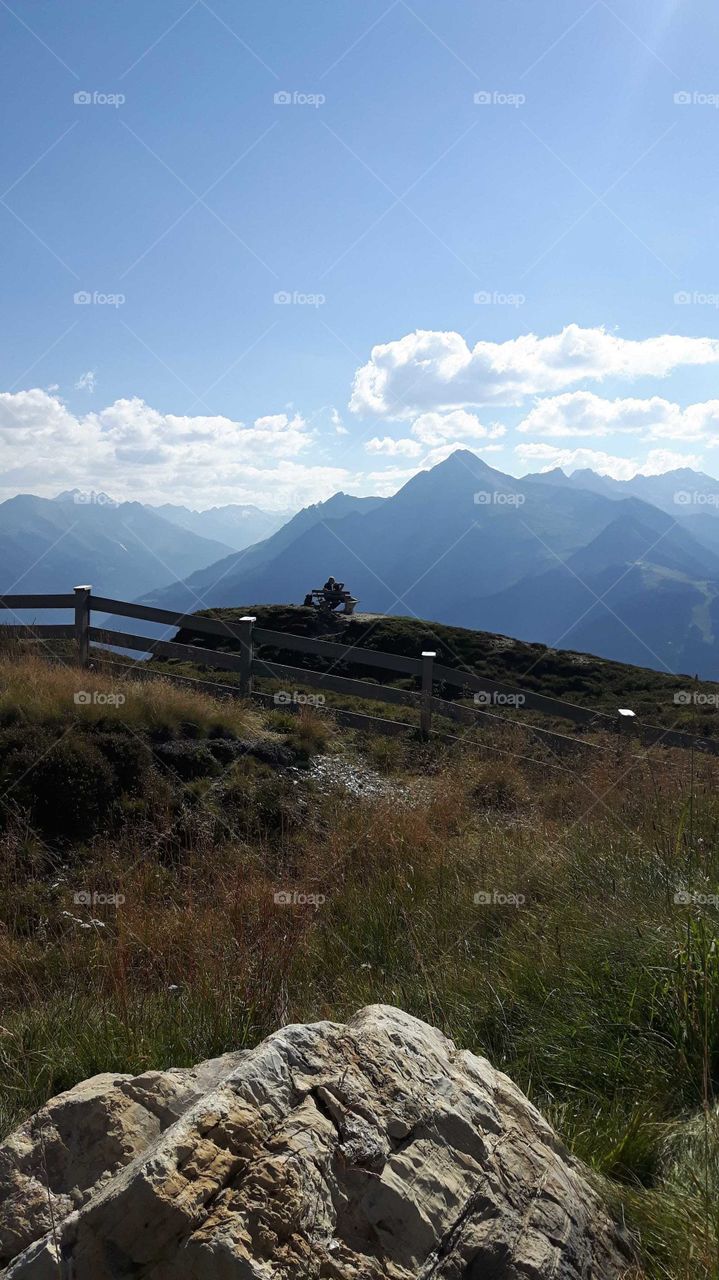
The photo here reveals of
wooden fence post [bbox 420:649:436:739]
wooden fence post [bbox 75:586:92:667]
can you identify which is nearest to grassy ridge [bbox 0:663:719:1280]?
wooden fence post [bbox 420:649:436:739]

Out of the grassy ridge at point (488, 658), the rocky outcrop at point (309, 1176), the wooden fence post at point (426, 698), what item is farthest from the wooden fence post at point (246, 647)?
the rocky outcrop at point (309, 1176)

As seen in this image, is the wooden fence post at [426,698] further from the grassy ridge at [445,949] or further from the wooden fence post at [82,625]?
the wooden fence post at [82,625]

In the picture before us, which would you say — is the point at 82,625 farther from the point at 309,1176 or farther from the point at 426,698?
the point at 309,1176

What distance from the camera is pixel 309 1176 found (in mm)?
1615

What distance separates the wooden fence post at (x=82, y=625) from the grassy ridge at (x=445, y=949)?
4794 mm

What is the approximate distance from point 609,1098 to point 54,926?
13.9 feet

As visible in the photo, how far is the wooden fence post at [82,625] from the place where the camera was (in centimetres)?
1271

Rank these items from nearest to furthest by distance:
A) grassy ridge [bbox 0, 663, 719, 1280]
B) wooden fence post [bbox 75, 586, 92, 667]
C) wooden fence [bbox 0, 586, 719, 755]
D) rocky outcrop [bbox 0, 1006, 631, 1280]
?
rocky outcrop [bbox 0, 1006, 631, 1280] → grassy ridge [bbox 0, 663, 719, 1280] → wooden fence [bbox 0, 586, 719, 755] → wooden fence post [bbox 75, 586, 92, 667]

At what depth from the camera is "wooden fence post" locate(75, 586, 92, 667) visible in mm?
12709

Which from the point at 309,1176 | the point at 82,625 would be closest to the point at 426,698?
the point at 82,625

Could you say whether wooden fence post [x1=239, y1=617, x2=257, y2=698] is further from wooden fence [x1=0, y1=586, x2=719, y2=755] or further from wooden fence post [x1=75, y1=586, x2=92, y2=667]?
wooden fence post [x1=75, y1=586, x2=92, y2=667]

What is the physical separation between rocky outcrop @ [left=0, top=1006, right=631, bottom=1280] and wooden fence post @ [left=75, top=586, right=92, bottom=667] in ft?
37.4

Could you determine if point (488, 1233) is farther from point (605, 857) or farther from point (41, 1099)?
point (605, 857)

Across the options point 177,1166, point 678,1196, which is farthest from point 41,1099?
point 678,1196
